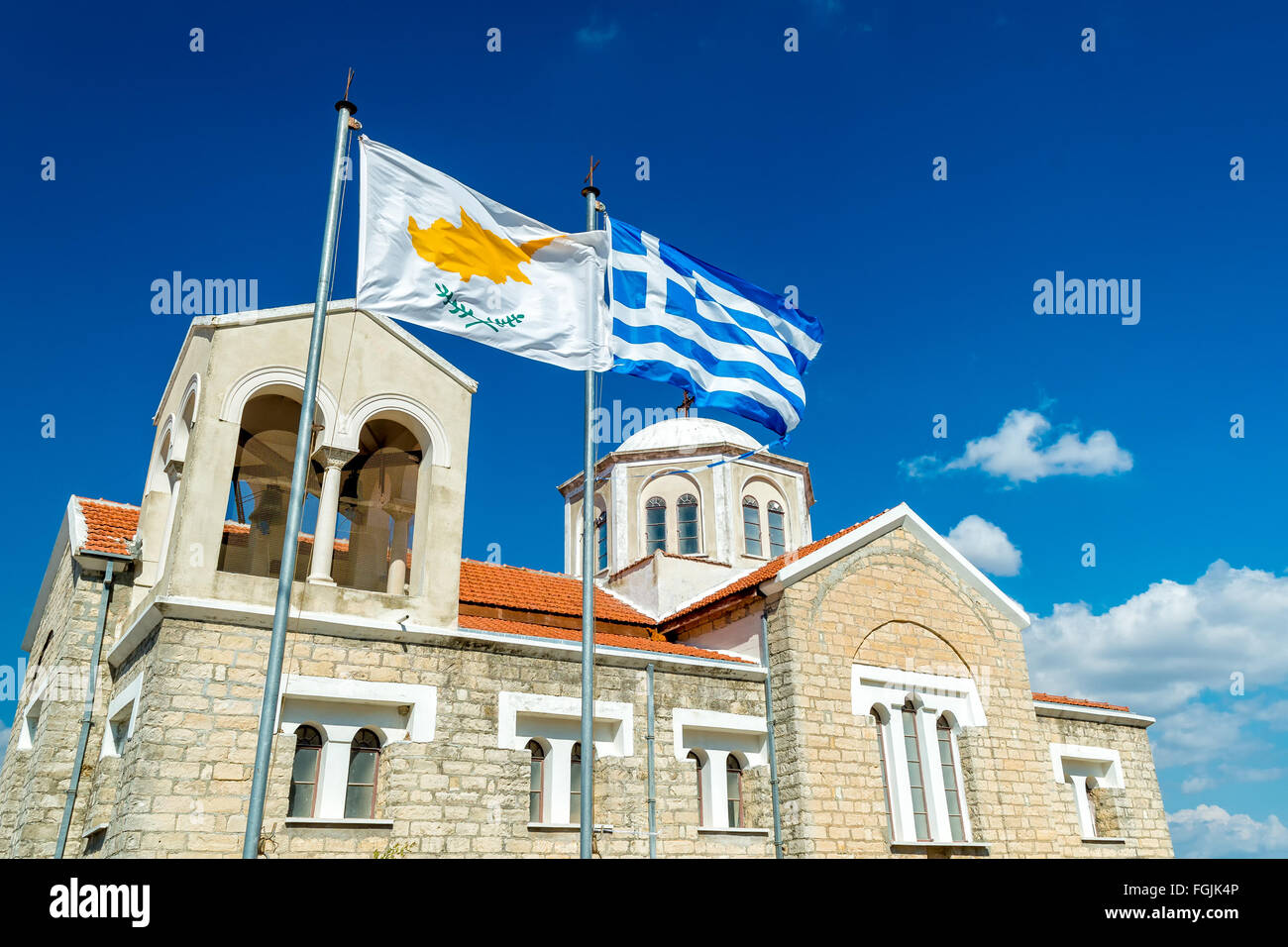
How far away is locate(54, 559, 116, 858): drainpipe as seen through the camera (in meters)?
11.9

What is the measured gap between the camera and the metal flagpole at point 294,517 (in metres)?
7.41

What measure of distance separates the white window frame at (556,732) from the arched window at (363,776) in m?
1.68

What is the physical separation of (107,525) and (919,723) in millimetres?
13763

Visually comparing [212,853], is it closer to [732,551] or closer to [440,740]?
[440,740]

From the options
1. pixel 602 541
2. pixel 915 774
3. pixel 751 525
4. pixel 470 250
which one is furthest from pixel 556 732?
pixel 751 525

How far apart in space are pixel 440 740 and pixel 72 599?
5809mm

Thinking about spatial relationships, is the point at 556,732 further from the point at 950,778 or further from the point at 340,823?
the point at 950,778

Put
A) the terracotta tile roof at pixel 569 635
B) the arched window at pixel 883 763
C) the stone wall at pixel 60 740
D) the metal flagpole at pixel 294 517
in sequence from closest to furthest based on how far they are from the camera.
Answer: the metal flagpole at pixel 294 517 → the stone wall at pixel 60 740 → the terracotta tile roof at pixel 569 635 → the arched window at pixel 883 763

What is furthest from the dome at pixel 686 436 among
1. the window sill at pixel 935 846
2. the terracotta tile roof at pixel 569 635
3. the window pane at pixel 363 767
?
the window pane at pixel 363 767

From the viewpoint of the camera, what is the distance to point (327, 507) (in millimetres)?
12680

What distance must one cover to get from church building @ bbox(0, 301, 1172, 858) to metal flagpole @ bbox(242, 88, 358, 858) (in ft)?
9.68

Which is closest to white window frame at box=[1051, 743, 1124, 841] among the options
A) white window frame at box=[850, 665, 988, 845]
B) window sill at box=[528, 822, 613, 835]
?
white window frame at box=[850, 665, 988, 845]

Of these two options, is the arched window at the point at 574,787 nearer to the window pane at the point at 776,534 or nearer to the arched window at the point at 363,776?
the arched window at the point at 363,776
